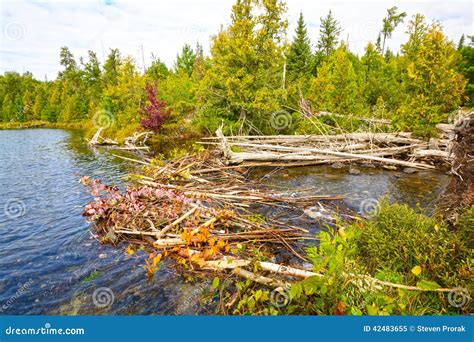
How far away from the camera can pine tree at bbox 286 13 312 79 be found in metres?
33.7

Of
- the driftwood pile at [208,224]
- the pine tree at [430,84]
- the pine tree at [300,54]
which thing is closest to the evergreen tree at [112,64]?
the pine tree at [300,54]

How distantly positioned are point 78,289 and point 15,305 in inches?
39.1

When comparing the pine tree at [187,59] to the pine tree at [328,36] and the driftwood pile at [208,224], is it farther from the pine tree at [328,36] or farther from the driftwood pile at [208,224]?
the driftwood pile at [208,224]

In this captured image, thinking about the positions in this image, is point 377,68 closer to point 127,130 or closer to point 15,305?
point 127,130

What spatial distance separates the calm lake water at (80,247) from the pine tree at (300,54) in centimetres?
2530

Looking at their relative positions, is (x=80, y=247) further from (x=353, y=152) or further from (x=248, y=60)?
(x=248, y=60)

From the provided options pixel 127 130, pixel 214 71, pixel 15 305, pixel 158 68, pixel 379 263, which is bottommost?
pixel 15 305

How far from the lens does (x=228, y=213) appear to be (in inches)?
262

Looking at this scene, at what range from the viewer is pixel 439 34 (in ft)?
42.6

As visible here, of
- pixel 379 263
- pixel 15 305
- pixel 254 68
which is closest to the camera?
pixel 379 263

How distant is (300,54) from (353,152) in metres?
25.3

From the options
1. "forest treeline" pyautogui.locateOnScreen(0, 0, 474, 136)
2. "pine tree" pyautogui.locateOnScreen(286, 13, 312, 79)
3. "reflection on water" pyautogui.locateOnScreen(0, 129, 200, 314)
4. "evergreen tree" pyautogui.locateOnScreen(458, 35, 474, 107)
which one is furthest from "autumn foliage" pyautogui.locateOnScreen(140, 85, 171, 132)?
"evergreen tree" pyautogui.locateOnScreen(458, 35, 474, 107)

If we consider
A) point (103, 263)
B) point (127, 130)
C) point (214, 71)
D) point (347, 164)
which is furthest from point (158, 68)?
point (103, 263)

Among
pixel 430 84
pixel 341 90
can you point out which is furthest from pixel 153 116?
pixel 430 84
